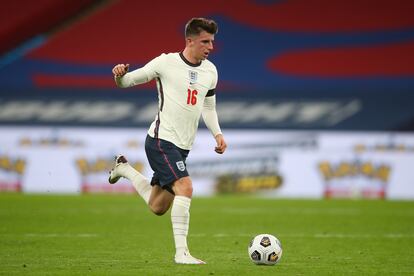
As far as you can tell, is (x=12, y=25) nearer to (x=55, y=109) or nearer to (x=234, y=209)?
(x=55, y=109)

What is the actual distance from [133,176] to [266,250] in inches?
63.9

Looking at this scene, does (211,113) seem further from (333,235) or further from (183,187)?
(333,235)

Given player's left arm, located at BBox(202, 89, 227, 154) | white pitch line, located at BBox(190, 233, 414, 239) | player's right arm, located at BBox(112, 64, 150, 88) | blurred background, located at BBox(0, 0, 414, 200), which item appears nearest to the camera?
player's right arm, located at BBox(112, 64, 150, 88)

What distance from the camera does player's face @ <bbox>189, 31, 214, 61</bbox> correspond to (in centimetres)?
740

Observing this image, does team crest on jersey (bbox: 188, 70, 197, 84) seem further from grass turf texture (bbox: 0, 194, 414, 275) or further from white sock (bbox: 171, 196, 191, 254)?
grass turf texture (bbox: 0, 194, 414, 275)

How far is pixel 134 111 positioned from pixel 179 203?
15.0 metres

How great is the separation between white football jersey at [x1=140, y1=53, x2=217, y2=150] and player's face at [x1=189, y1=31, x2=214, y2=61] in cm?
12

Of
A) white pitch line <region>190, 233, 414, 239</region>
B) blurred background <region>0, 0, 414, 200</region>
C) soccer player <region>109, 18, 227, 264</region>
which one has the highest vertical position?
blurred background <region>0, 0, 414, 200</region>

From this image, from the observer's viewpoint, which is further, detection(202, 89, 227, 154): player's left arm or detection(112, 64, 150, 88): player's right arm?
detection(202, 89, 227, 154): player's left arm

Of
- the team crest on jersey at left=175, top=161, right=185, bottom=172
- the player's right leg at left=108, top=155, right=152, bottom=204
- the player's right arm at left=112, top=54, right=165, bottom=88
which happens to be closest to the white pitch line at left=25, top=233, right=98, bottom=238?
the player's right leg at left=108, top=155, right=152, bottom=204

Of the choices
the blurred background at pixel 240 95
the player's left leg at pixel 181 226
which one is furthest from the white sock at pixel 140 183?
the blurred background at pixel 240 95

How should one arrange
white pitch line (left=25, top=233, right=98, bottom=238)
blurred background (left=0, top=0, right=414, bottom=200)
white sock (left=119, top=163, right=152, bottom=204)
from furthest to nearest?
blurred background (left=0, top=0, right=414, bottom=200)
white pitch line (left=25, top=233, right=98, bottom=238)
white sock (left=119, top=163, right=152, bottom=204)

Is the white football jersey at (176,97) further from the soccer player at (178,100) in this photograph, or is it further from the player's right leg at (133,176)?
the player's right leg at (133,176)

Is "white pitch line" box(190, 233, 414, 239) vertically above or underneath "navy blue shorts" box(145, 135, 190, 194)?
underneath
